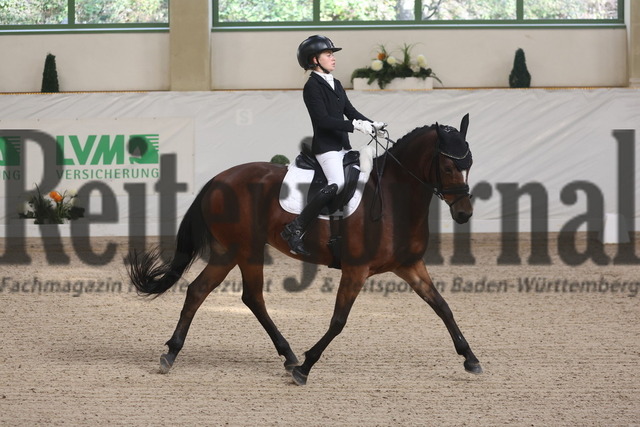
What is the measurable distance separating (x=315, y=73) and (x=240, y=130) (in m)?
7.06

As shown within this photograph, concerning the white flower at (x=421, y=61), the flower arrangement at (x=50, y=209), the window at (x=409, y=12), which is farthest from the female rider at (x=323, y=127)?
the window at (x=409, y=12)

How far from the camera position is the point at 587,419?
14.8 feet

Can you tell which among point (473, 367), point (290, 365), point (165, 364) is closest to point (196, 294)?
point (165, 364)

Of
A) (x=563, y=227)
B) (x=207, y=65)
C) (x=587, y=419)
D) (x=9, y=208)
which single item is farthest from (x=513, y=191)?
(x=587, y=419)

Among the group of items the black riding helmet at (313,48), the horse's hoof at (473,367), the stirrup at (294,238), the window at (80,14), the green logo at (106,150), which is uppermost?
the window at (80,14)

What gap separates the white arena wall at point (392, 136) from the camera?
486 inches

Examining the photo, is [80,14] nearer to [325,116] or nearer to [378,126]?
[325,116]

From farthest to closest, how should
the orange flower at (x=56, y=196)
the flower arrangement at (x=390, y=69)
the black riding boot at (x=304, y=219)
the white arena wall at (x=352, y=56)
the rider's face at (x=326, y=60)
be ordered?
the white arena wall at (x=352, y=56) < the flower arrangement at (x=390, y=69) < the orange flower at (x=56, y=196) < the rider's face at (x=326, y=60) < the black riding boot at (x=304, y=219)

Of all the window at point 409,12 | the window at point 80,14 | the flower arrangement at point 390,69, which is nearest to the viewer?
the flower arrangement at point 390,69

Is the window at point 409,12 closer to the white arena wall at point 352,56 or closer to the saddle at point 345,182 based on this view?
the white arena wall at point 352,56

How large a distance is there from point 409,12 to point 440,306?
1023cm

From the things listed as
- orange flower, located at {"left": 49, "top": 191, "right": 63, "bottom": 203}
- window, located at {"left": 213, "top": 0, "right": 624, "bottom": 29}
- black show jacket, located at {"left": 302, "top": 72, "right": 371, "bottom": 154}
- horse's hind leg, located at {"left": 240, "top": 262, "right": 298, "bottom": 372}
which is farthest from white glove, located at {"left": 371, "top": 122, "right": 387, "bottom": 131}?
window, located at {"left": 213, "top": 0, "right": 624, "bottom": 29}

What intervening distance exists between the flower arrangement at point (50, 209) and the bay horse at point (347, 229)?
6528mm

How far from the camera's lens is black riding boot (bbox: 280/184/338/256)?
546 centimetres
